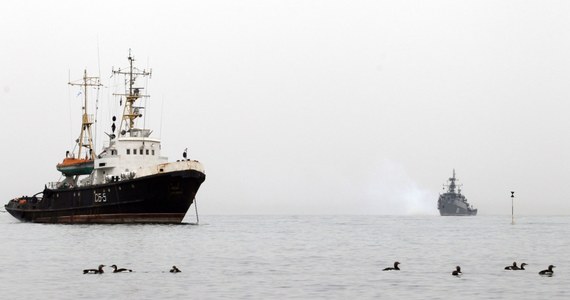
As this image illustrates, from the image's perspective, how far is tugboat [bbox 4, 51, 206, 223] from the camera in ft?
280

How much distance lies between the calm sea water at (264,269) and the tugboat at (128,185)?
28.0 ft

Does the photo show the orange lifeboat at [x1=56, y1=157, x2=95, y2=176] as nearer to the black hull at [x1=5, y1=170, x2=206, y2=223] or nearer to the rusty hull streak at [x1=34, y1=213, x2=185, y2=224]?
the black hull at [x1=5, y1=170, x2=206, y2=223]

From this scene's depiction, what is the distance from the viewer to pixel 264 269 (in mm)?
48625

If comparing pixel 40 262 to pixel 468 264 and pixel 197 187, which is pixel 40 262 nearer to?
pixel 468 264

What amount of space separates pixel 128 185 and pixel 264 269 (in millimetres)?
39871

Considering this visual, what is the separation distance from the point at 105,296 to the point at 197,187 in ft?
172

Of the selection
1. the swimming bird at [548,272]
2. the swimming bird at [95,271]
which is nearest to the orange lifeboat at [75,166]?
the swimming bird at [95,271]

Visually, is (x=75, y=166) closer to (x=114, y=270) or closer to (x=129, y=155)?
(x=129, y=155)

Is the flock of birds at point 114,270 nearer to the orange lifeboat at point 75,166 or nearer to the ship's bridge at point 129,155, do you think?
the ship's bridge at point 129,155

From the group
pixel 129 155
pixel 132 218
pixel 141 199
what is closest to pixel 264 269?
pixel 141 199

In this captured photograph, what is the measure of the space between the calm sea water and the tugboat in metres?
8.54

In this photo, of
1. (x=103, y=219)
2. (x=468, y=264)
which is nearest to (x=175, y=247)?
(x=468, y=264)

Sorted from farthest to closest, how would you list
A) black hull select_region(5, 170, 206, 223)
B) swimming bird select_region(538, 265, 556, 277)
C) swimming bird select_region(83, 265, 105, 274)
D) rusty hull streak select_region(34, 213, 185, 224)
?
rusty hull streak select_region(34, 213, 185, 224) < black hull select_region(5, 170, 206, 223) < swimming bird select_region(538, 265, 556, 277) < swimming bird select_region(83, 265, 105, 274)

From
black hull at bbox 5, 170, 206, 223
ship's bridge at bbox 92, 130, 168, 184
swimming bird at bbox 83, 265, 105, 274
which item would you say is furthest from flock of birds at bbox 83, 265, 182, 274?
ship's bridge at bbox 92, 130, 168, 184
